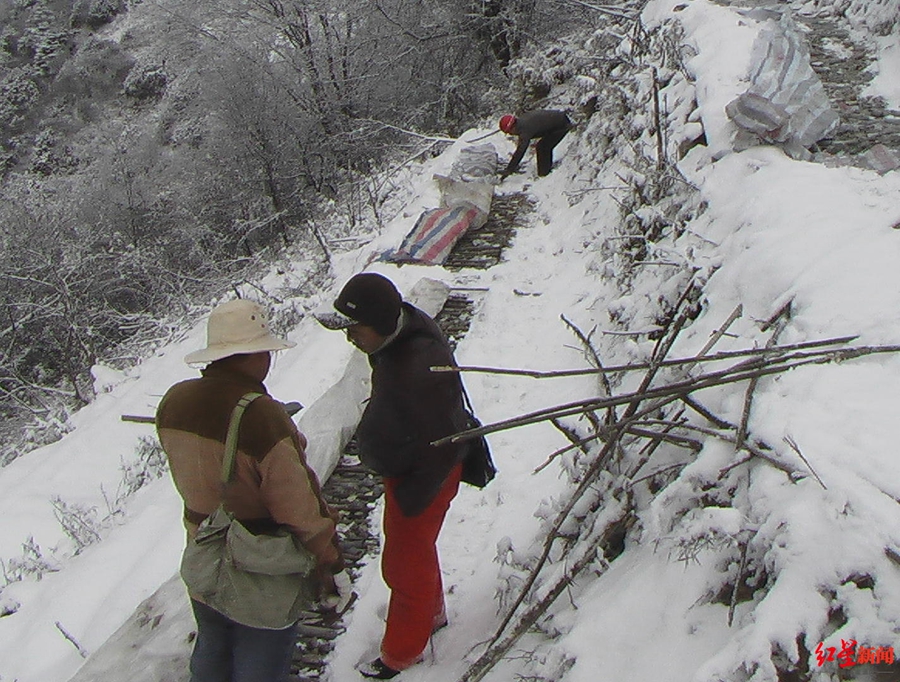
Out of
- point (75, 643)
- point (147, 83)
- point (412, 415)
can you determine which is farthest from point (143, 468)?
point (147, 83)

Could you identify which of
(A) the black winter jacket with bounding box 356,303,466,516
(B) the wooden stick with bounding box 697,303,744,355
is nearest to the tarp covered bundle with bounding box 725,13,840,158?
(B) the wooden stick with bounding box 697,303,744,355

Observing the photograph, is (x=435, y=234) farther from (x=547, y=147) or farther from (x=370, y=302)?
(x=370, y=302)

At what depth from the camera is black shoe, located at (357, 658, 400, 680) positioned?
2.49 meters

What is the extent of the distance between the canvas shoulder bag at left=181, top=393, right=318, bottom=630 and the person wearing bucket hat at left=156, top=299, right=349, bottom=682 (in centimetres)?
5

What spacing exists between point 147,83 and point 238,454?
29278 millimetres

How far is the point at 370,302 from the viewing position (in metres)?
2.00

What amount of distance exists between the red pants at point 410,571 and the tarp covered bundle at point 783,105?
3565mm

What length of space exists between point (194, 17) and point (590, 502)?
1652 centimetres

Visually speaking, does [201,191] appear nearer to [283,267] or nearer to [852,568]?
[283,267]

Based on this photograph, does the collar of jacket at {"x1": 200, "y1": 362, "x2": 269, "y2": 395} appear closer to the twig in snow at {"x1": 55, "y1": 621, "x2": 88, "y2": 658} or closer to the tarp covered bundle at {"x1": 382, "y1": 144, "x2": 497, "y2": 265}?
the twig in snow at {"x1": 55, "y1": 621, "x2": 88, "y2": 658}

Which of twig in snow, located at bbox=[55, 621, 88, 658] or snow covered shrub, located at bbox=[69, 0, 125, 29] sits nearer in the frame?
twig in snow, located at bbox=[55, 621, 88, 658]

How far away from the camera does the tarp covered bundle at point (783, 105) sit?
448 cm

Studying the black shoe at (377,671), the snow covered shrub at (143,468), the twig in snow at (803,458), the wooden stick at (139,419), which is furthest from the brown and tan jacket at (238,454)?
the snow covered shrub at (143,468)

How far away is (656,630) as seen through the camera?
6.11ft
